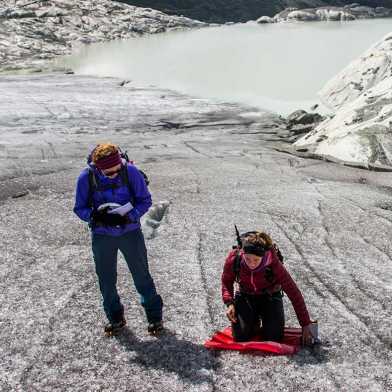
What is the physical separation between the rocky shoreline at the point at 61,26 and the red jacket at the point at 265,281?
176 ft

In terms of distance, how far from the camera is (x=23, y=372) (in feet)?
22.2

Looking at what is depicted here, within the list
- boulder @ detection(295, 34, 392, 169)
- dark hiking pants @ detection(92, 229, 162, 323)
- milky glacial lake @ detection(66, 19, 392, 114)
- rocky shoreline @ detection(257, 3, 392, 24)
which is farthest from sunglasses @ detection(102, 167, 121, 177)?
rocky shoreline @ detection(257, 3, 392, 24)

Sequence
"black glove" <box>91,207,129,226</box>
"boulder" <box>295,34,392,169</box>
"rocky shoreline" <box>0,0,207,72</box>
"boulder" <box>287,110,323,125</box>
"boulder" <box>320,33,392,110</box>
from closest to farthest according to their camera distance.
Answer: "black glove" <box>91,207,129,226</box> → "boulder" <box>295,34,392,169</box> → "boulder" <box>287,110,323,125</box> → "boulder" <box>320,33,392,110</box> → "rocky shoreline" <box>0,0,207,72</box>

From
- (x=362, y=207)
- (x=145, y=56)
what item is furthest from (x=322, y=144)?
(x=145, y=56)

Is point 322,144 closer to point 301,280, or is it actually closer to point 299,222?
point 299,222

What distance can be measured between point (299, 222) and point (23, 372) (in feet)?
26.9

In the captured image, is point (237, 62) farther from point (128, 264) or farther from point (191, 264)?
point (128, 264)

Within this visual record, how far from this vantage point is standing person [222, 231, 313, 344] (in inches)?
264

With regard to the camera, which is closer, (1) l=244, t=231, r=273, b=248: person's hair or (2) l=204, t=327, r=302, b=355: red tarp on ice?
(1) l=244, t=231, r=273, b=248: person's hair

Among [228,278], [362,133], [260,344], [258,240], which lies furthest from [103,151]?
[362,133]

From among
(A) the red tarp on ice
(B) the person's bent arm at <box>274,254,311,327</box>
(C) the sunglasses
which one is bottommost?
(A) the red tarp on ice

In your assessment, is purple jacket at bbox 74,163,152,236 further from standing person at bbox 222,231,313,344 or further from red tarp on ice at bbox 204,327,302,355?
red tarp on ice at bbox 204,327,302,355

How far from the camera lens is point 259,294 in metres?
6.92

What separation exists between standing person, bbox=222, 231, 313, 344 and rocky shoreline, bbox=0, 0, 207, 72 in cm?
5360
